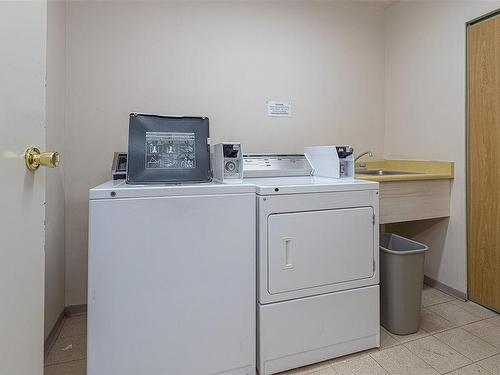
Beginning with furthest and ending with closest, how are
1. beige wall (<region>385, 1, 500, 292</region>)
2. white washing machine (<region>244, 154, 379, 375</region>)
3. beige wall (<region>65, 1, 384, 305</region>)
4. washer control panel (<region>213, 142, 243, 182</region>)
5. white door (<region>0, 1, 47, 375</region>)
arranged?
beige wall (<region>385, 1, 500, 292</region>) → beige wall (<region>65, 1, 384, 305</region>) → washer control panel (<region>213, 142, 243, 182</region>) → white washing machine (<region>244, 154, 379, 375</region>) → white door (<region>0, 1, 47, 375</region>)


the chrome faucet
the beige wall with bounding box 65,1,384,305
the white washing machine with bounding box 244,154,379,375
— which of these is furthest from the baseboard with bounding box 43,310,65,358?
the chrome faucet

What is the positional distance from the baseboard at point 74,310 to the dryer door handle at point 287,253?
1.56 metres

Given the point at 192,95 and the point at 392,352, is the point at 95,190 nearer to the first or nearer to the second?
the point at 192,95

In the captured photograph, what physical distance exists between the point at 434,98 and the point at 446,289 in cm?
154

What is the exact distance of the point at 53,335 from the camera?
5.91 feet

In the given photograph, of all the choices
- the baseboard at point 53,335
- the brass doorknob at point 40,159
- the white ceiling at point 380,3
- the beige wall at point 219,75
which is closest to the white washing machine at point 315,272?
the brass doorknob at point 40,159

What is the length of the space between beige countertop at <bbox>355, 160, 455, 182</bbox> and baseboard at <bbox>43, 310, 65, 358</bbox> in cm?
221

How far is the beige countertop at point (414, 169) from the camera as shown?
6.80 feet

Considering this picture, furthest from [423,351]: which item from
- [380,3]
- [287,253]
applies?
[380,3]

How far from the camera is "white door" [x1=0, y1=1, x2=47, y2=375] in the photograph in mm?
645

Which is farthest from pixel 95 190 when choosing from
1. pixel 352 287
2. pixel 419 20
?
pixel 419 20

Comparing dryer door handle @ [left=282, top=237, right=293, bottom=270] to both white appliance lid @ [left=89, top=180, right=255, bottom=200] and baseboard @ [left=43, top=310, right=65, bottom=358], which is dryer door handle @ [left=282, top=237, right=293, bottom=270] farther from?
baseboard @ [left=43, top=310, right=65, bottom=358]

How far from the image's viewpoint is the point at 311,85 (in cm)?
254

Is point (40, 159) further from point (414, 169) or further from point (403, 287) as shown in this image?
point (414, 169)
